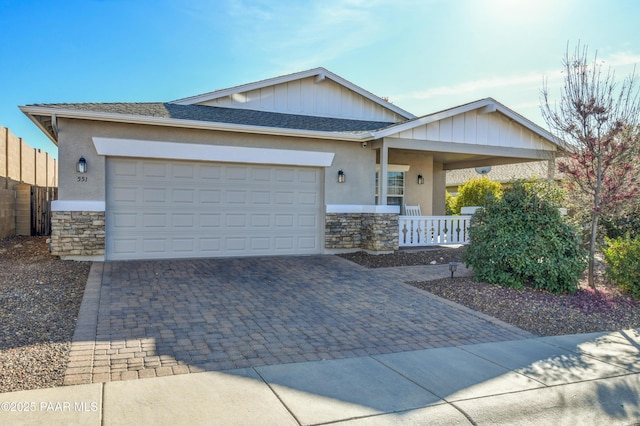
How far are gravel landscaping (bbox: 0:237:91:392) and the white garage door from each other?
143 cm

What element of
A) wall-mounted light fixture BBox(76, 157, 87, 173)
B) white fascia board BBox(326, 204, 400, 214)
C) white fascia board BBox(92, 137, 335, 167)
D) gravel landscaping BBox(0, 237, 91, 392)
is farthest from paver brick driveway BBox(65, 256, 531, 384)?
white fascia board BBox(326, 204, 400, 214)

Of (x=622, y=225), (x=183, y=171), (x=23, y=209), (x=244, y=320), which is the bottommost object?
(x=244, y=320)

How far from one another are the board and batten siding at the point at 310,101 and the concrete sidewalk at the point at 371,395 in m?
10.9

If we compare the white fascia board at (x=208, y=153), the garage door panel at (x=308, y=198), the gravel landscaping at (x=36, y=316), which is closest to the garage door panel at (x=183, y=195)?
the white fascia board at (x=208, y=153)

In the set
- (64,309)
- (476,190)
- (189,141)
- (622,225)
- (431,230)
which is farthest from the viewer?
(476,190)

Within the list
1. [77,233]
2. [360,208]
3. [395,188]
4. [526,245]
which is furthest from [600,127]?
[77,233]

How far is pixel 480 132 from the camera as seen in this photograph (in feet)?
42.6

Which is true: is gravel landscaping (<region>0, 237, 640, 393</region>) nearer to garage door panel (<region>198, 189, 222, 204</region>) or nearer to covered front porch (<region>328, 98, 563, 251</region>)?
garage door panel (<region>198, 189, 222, 204</region>)

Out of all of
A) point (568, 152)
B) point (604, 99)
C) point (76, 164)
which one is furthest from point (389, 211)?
point (76, 164)

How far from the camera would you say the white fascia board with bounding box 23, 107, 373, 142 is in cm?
945

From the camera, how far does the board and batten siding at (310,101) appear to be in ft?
46.7

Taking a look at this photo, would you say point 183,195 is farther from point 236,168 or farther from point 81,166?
point 81,166

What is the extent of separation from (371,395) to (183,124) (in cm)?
818

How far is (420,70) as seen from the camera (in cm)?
1420
